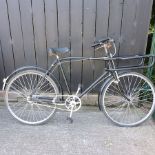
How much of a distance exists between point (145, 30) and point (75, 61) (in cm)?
113

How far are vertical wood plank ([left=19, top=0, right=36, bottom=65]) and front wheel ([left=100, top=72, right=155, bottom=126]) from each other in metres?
1.29

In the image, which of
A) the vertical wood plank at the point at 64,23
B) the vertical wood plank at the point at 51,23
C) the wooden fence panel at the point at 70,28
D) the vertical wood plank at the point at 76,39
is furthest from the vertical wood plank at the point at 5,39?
the vertical wood plank at the point at 76,39

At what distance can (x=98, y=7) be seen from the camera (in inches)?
130

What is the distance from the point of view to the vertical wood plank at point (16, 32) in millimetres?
3377

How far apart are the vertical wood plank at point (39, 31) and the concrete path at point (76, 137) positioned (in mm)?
919

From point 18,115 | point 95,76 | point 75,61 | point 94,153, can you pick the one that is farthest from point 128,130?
point 18,115

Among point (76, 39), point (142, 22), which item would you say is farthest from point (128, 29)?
point (76, 39)

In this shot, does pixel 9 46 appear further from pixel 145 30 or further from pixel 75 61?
pixel 145 30

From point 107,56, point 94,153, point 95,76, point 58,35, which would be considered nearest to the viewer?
point 94,153

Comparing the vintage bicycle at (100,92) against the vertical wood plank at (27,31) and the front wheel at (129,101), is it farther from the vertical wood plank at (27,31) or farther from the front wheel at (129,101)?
the vertical wood plank at (27,31)

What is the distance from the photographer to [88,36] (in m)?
3.49

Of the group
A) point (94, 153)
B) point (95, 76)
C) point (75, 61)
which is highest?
point (75, 61)

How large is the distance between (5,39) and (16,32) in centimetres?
21

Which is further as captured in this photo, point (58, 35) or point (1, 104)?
point (1, 104)
